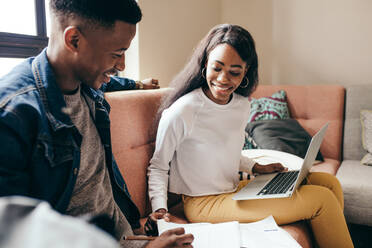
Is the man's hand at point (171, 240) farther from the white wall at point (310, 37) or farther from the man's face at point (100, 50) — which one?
the white wall at point (310, 37)

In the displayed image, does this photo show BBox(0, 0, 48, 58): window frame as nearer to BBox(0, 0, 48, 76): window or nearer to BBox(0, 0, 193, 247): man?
BBox(0, 0, 48, 76): window

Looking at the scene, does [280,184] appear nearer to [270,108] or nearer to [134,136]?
[134,136]

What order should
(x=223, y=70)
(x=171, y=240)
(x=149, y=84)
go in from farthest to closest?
(x=149, y=84)
(x=223, y=70)
(x=171, y=240)

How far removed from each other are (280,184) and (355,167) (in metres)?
1.14

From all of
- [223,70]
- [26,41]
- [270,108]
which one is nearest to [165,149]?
[223,70]

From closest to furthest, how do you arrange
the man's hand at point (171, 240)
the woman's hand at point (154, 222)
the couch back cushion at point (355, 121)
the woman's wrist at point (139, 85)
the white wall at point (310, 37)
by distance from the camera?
the man's hand at point (171, 240) → the woman's hand at point (154, 222) → the woman's wrist at point (139, 85) → the couch back cushion at point (355, 121) → the white wall at point (310, 37)

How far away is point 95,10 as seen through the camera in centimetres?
73

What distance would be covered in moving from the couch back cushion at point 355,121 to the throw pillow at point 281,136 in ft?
0.76

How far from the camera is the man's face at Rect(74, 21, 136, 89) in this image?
746mm

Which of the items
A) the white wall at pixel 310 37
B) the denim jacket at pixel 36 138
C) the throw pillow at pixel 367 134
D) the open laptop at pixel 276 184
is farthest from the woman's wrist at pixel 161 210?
the white wall at pixel 310 37

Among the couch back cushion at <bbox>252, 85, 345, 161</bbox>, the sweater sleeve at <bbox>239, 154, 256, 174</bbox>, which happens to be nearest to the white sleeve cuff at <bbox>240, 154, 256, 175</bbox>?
the sweater sleeve at <bbox>239, 154, 256, 174</bbox>

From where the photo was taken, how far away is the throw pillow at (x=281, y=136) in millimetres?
2045

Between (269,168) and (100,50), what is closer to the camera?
(100,50)

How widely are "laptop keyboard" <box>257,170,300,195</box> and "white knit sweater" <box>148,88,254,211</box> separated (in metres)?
0.17
